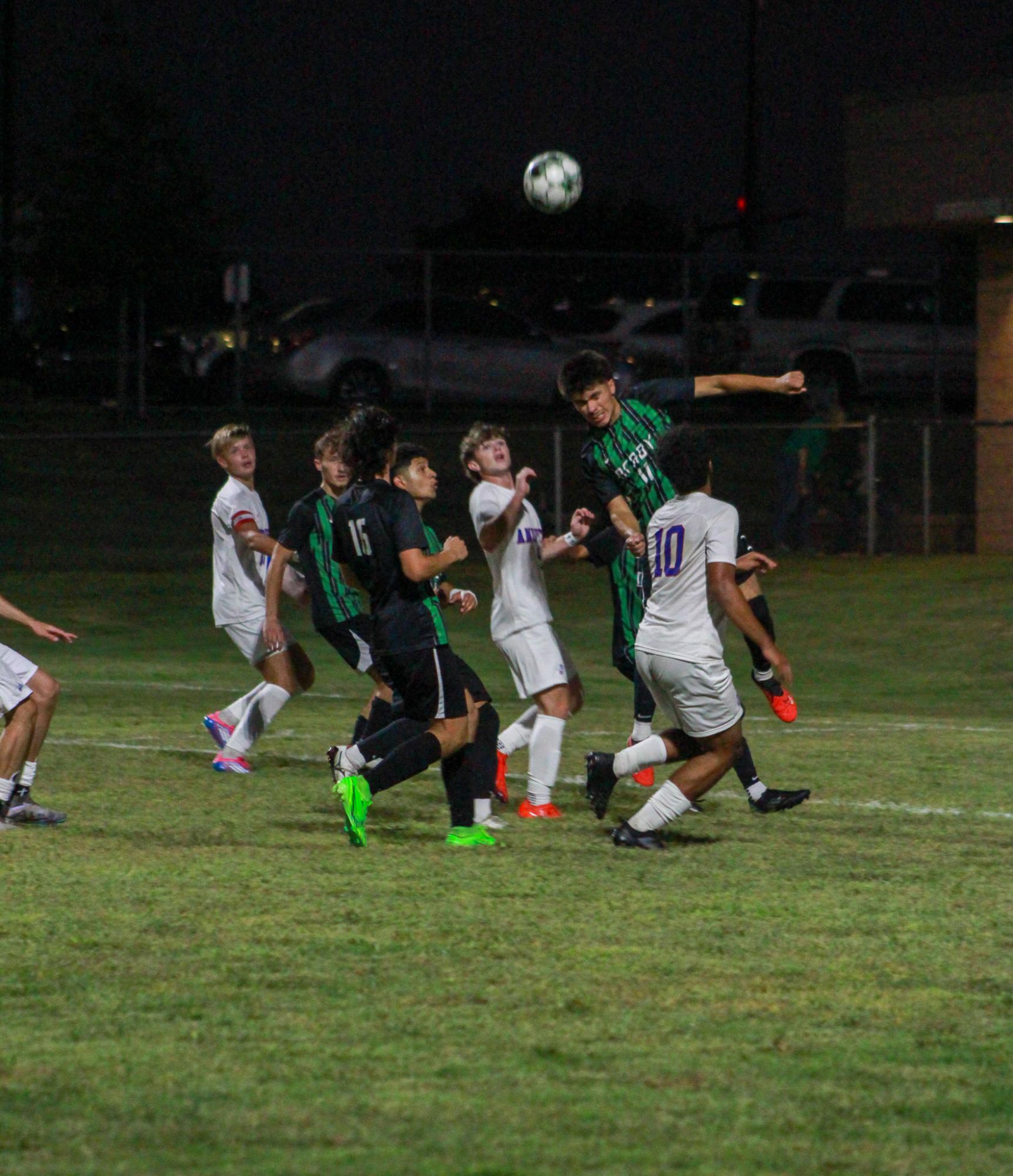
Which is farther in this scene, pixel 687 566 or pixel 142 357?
pixel 142 357

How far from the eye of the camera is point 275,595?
10133 mm

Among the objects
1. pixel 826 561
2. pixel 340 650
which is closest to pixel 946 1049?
pixel 340 650

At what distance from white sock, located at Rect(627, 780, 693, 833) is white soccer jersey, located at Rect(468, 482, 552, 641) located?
49.8 inches

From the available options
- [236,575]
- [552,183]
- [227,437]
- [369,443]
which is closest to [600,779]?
[369,443]

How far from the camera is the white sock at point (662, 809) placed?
7.91 meters

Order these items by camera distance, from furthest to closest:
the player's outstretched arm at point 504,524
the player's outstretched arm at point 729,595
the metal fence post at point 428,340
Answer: the metal fence post at point 428,340
the player's outstretched arm at point 504,524
the player's outstretched arm at point 729,595

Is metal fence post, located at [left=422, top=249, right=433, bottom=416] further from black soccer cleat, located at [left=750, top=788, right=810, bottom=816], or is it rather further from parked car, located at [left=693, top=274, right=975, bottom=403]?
black soccer cleat, located at [left=750, top=788, right=810, bottom=816]

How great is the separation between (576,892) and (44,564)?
18.6 m

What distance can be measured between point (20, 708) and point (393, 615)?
5.54 feet

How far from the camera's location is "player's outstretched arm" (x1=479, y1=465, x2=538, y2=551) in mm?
8438

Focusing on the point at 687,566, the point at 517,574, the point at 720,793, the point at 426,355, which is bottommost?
the point at 720,793

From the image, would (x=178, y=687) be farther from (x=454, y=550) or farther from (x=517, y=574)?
(x=454, y=550)

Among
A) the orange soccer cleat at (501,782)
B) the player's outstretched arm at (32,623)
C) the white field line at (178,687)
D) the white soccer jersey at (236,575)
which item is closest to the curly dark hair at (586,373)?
A: the orange soccer cleat at (501,782)

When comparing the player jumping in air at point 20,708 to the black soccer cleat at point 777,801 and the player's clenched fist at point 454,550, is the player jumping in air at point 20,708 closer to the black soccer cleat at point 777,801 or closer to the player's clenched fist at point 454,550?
the player's clenched fist at point 454,550
